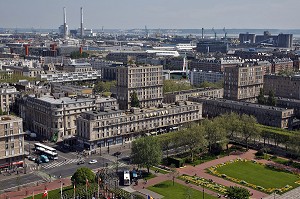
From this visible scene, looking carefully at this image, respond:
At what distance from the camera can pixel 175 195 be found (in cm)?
8425

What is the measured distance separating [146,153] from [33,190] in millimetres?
26822

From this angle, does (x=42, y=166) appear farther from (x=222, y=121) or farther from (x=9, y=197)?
(x=222, y=121)

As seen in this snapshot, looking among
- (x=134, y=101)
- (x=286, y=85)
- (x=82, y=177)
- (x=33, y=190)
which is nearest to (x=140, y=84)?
(x=134, y=101)

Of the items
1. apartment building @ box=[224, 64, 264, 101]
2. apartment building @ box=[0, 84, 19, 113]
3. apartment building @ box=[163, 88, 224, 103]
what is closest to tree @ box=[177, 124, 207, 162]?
apartment building @ box=[163, 88, 224, 103]

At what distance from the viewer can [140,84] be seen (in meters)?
160

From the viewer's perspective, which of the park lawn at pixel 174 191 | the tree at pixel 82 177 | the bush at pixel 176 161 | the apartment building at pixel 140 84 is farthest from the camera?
the apartment building at pixel 140 84

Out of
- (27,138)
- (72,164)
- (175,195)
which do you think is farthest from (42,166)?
(175,195)

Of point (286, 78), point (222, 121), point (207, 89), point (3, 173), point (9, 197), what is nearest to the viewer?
point (9, 197)

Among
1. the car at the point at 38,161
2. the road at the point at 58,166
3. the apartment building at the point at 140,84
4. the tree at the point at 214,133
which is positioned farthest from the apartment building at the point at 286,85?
the car at the point at 38,161

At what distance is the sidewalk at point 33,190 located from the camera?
272 feet

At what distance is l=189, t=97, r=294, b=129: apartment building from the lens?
137250mm

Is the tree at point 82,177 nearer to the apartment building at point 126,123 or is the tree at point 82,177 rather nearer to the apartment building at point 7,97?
the apartment building at point 126,123

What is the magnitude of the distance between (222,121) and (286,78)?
3447 inches

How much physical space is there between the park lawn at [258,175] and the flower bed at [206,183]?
24.8 feet
